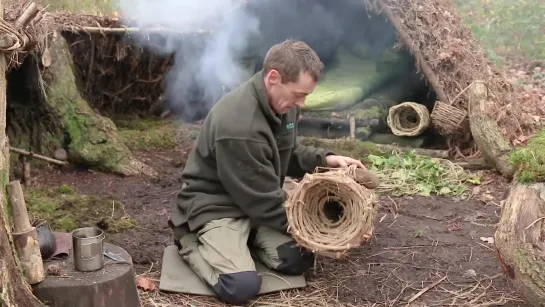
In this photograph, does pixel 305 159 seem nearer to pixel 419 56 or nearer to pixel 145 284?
pixel 145 284

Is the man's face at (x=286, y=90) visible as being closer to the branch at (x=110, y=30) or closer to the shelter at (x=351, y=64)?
the shelter at (x=351, y=64)

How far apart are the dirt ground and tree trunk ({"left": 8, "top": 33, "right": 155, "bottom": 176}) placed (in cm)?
18

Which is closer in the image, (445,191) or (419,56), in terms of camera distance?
(445,191)

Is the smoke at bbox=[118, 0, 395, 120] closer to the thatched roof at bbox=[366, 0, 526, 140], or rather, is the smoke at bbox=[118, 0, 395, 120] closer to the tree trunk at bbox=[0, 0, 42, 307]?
the thatched roof at bbox=[366, 0, 526, 140]

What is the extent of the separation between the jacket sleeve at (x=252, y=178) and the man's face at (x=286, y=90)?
0.27m

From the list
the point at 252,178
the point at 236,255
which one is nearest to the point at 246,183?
the point at 252,178

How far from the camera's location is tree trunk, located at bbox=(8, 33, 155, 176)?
235 inches

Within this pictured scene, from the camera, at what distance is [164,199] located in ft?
18.3

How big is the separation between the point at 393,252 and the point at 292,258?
93cm

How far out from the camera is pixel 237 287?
3.66m

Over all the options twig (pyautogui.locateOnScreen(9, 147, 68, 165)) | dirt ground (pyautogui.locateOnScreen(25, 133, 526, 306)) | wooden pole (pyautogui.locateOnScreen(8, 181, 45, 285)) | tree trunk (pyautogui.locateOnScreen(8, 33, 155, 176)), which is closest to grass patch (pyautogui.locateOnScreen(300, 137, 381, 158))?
dirt ground (pyautogui.locateOnScreen(25, 133, 526, 306))

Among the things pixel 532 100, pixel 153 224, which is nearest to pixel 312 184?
pixel 153 224

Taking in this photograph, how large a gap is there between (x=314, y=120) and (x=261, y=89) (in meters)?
3.83

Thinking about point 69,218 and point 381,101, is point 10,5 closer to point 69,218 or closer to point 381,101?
point 69,218
